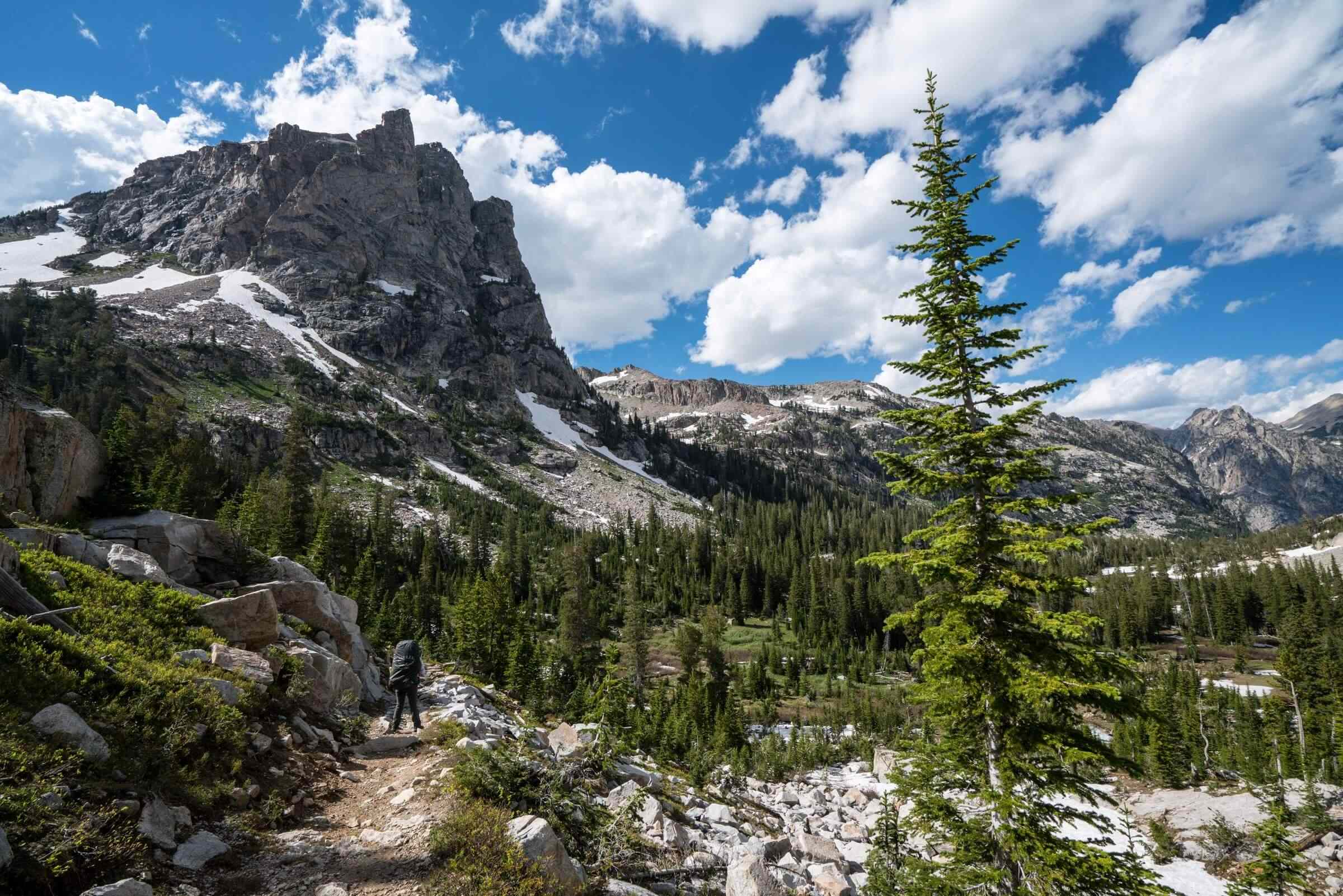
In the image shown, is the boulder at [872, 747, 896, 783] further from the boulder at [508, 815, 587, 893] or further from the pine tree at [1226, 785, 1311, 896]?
the boulder at [508, 815, 587, 893]

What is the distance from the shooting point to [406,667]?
14.1m

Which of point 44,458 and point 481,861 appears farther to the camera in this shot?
point 44,458

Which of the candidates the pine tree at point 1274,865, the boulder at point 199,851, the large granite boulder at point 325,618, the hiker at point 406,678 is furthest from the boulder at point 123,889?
the pine tree at point 1274,865

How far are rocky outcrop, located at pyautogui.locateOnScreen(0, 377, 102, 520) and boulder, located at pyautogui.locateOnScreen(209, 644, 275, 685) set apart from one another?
11.3m

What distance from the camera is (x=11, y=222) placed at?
19100 cm

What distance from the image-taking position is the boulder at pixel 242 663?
11.4 metres

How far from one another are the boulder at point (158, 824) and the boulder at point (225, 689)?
323 centimetres

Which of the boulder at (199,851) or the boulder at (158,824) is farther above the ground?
the boulder at (158,824)

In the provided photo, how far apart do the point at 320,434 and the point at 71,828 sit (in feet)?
451

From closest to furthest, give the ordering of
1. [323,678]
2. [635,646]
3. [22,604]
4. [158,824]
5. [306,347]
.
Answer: [158,824]
[22,604]
[323,678]
[635,646]
[306,347]

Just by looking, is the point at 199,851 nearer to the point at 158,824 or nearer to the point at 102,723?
the point at 158,824

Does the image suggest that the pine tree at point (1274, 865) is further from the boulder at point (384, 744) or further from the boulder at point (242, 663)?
the boulder at point (242, 663)

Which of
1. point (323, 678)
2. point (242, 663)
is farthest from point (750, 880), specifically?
point (242, 663)

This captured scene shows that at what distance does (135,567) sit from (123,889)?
41.5 feet
